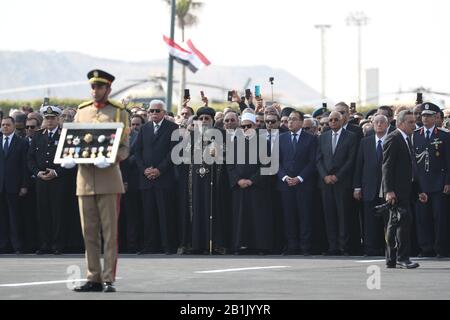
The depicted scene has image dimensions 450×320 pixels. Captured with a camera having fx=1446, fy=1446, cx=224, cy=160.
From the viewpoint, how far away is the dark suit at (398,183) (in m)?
19.5

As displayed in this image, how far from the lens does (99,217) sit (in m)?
16.2

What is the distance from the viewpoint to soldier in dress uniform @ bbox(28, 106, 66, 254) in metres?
23.3

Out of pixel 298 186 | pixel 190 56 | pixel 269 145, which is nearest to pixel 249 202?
pixel 298 186

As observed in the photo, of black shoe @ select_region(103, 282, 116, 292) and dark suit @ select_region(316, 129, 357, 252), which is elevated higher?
dark suit @ select_region(316, 129, 357, 252)

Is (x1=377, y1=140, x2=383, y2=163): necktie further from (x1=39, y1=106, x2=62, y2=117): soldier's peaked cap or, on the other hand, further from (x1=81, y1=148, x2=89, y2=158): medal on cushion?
(x1=81, y1=148, x2=89, y2=158): medal on cushion

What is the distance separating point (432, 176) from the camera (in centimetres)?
2280

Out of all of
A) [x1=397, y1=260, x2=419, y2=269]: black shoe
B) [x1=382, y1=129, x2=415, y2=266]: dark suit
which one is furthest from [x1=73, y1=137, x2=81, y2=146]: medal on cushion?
[x1=397, y1=260, x2=419, y2=269]: black shoe

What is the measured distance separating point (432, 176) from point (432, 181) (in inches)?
3.1

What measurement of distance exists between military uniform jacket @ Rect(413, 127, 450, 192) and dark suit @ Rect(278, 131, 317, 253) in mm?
1754

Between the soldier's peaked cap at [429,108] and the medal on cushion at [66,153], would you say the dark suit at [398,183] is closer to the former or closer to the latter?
the soldier's peaked cap at [429,108]

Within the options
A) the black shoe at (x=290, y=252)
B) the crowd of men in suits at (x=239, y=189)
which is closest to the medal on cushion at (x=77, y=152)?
the crowd of men in suits at (x=239, y=189)

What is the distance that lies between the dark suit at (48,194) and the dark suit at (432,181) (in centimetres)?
572
